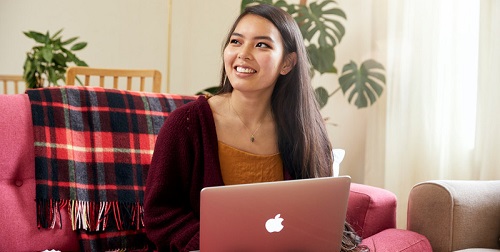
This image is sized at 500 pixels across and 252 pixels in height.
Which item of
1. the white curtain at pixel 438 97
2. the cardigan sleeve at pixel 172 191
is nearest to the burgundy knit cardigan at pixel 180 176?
the cardigan sleeve at pixel 172 191

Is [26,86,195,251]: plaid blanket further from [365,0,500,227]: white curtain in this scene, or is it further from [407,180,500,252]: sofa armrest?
[365,0,500,227]: white curtain

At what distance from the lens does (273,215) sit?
4.50ft

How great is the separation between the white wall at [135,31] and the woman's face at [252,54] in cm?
267

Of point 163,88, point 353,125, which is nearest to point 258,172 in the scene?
point 353,125

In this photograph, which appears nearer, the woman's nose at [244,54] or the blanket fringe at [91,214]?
the woman's nose at [244,54]

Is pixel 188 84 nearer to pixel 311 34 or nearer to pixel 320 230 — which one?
pixel 311 34

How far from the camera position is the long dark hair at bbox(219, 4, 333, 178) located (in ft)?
6.03

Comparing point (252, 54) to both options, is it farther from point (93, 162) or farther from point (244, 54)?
point (93, 162)

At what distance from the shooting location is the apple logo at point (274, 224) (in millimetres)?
1369

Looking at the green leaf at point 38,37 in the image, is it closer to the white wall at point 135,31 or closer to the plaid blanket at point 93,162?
the white wall at point 135,31

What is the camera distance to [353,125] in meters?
3.74

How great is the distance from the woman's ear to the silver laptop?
0.48 meters

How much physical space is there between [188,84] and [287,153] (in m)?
2.94

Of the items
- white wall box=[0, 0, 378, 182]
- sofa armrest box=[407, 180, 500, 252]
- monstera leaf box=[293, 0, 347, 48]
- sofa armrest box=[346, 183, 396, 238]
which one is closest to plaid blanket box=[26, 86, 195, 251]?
sofa armrest box=[346, 183, 396, 238]
